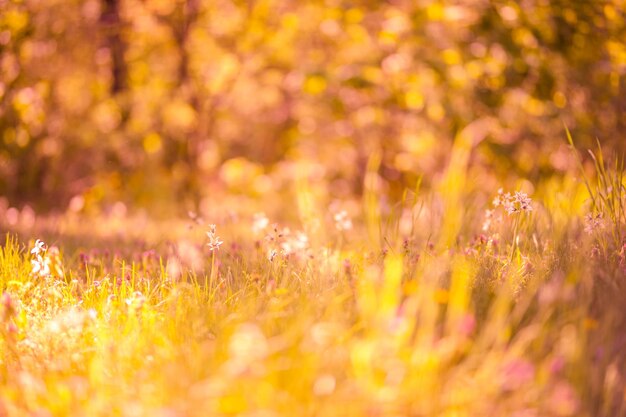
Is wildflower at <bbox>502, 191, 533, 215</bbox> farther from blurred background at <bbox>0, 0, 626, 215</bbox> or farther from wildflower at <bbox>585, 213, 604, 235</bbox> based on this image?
blurred background at <bbox>0, 0, 626, 215</bbox>

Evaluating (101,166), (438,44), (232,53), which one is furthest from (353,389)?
(232,53)

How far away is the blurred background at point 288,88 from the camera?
545 centimetres

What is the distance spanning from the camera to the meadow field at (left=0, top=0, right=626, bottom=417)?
179 cm

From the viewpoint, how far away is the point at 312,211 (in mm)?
3615

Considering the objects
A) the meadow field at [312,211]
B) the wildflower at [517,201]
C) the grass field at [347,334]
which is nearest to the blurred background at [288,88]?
the meadow field at [312,211]

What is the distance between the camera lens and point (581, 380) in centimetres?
185

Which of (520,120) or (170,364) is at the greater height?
(170,364)

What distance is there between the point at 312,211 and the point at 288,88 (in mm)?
5762

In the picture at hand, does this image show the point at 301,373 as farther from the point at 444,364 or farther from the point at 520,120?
the point at 520,120

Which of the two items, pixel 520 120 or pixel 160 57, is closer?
pixel 520 120

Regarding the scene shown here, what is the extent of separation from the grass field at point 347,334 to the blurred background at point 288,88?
2.03 m

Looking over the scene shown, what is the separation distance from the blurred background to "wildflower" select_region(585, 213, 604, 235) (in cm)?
150

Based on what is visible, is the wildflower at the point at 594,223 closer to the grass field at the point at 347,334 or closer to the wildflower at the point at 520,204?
the grass field at the point at 347,334

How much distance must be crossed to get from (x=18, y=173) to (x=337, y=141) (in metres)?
4.66
